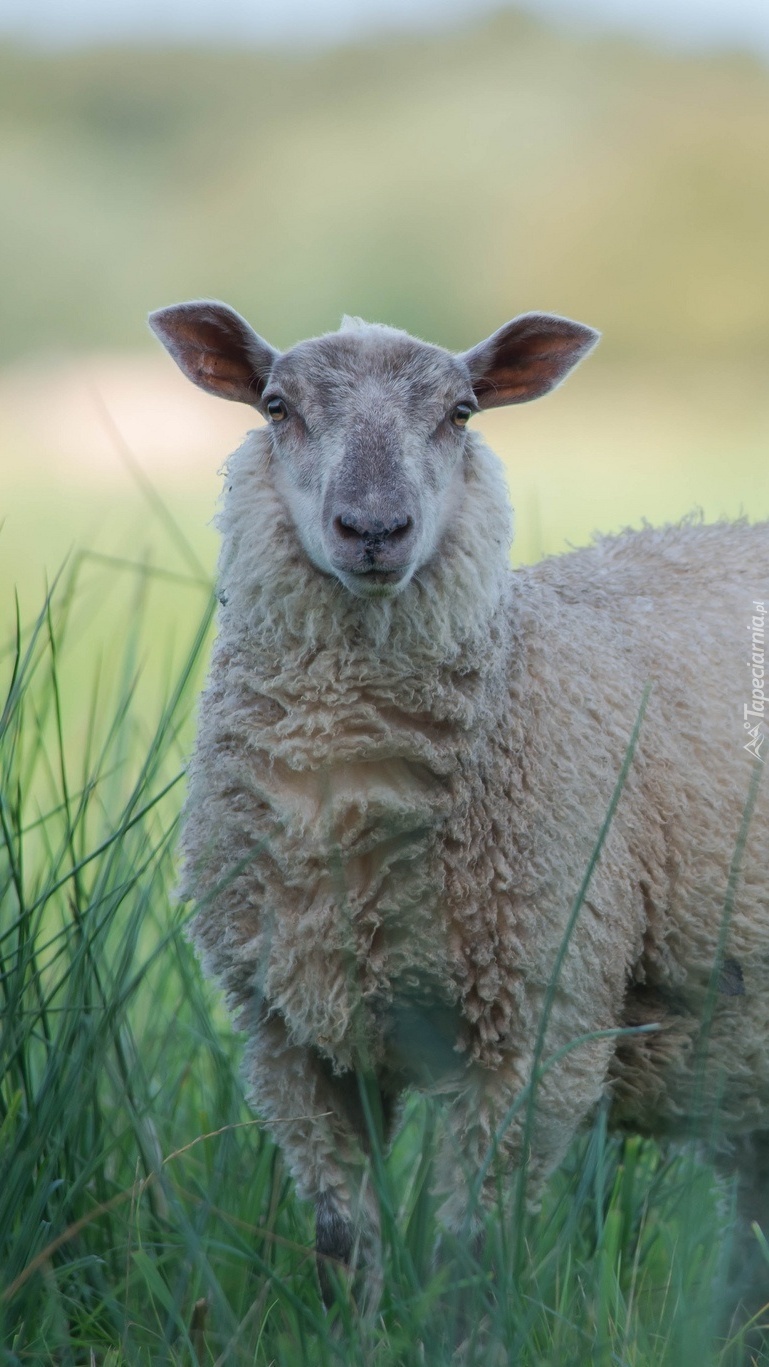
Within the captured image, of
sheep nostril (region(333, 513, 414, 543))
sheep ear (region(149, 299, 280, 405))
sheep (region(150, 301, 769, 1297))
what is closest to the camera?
sheep nostril (region(333, 513, 414, 543))

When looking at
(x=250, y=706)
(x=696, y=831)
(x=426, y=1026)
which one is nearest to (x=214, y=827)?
(x=250, y=706)

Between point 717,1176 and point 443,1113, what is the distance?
1319 millimetres

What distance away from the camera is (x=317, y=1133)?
267 cm

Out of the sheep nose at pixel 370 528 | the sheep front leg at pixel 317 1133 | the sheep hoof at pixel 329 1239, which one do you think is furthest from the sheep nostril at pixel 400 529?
the sheep hoof at pixel 329 1239

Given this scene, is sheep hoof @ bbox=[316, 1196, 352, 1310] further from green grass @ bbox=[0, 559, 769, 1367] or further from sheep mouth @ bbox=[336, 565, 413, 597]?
sheep mouth @ bbox=[336, 565, 413, 597]

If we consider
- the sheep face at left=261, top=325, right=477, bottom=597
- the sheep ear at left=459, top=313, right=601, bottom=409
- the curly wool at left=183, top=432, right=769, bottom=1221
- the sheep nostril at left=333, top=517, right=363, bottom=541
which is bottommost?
the curly wool at left=183, top=432, right=769, bottom=1221

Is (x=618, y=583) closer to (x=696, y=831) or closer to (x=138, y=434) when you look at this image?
(x=696, y=831)

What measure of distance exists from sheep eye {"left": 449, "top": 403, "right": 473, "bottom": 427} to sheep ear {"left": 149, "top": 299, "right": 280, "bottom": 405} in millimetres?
406

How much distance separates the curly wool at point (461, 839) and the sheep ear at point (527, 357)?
207 millimetres

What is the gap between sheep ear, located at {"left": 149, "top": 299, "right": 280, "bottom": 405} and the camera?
291cm

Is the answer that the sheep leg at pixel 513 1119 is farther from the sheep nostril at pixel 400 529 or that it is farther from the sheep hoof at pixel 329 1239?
the sheep nostril at pixel 400 529

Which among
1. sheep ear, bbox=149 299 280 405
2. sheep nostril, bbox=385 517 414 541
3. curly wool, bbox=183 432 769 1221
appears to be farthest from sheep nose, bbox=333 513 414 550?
sheep ear, bbox=149 299 280 405

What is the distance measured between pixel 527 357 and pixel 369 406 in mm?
582

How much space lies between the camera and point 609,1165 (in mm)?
3053
